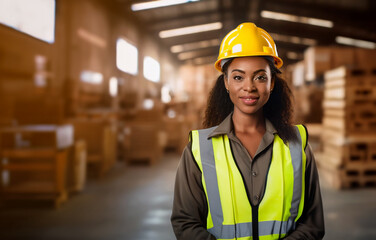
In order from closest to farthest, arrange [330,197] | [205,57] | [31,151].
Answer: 1. [31,151]
2. [330,197]
3. [205,57]

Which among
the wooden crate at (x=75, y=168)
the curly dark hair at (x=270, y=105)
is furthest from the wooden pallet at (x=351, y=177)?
the curly dark hair at (x=270, y=105)

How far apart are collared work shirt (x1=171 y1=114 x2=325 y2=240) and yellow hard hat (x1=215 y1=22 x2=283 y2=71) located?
35 centimetres

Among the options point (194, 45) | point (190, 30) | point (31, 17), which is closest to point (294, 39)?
point (194, 45)

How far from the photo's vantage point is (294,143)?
5.25 ft

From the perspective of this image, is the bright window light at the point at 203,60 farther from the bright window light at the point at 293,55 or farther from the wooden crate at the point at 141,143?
the wooden crate at the point at 141,143

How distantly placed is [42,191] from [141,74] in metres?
11.4

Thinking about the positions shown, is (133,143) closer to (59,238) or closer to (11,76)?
(11,76)

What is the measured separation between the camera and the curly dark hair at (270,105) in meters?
1.78

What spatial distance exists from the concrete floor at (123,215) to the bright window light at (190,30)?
40.0ft

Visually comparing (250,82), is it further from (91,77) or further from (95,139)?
(91,77)

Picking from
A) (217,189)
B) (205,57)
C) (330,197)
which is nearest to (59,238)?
(217,189)

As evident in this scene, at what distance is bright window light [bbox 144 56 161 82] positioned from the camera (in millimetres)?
16878

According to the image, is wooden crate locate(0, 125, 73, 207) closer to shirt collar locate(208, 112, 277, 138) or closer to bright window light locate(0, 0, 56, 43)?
bright window light locate(0, 0, 56, 43)

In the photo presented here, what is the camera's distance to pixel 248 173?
61.2 inches
